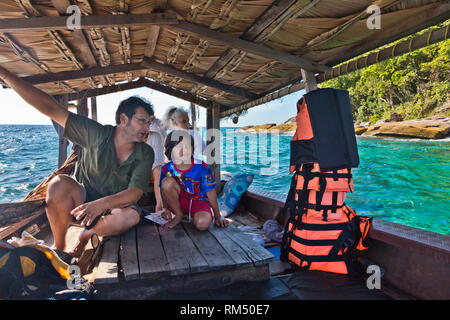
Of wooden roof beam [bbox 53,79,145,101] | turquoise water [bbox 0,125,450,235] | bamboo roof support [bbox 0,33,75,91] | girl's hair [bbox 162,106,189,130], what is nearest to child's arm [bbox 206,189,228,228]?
girl's hair [bbox 162,106,189,130]

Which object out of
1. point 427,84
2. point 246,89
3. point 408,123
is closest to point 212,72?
point 246,89

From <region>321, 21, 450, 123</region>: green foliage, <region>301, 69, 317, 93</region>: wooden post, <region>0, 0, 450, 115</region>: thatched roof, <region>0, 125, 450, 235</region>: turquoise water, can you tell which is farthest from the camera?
<region>321, 21, 450, 123</region>: green foliage

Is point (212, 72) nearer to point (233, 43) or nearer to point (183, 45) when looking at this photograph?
point (183, 45)

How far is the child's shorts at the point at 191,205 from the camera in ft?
8.34

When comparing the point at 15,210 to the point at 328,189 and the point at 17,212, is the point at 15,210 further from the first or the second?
the point at 328,189

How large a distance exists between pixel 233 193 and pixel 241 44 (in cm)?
242

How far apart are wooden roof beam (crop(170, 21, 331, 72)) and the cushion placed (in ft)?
7.11

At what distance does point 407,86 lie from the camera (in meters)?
28.4

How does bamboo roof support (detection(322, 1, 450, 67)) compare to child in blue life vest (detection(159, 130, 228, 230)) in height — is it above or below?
above

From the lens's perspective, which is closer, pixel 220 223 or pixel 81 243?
pixel 81 243

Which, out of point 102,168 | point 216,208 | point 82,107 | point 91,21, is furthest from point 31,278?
point 82,107

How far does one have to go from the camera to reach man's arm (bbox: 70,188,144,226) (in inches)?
65.4

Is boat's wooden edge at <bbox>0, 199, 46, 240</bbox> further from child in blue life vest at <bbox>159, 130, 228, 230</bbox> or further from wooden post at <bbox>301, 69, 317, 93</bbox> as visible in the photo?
wooden post at <bbox>301, 69, 317, 93</bbox>

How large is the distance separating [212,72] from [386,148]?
887 inches
